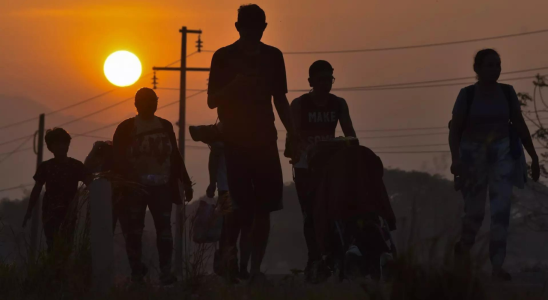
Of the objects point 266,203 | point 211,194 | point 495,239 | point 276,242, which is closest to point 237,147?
point 266,203

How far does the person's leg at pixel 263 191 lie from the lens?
816 centimetres

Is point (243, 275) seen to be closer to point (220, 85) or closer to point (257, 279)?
point (257, 279)

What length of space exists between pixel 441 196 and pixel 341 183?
12.5ft

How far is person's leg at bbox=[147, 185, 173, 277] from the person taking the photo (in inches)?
392

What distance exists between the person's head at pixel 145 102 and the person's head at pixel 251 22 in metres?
2.01

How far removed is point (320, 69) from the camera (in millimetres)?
9977

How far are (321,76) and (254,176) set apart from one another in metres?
2.09

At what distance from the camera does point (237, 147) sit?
8.17 meters

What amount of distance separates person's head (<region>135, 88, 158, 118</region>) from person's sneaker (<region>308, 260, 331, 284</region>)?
8.01 feet

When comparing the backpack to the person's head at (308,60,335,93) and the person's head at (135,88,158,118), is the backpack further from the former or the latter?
the person's head at (135,88,158,118)

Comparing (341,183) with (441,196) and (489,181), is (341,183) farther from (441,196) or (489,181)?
(441,196)

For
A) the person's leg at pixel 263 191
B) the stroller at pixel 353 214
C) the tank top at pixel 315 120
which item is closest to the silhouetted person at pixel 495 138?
the tank top at pixel 315 120

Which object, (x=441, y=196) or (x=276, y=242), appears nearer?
(x=441, y=196)

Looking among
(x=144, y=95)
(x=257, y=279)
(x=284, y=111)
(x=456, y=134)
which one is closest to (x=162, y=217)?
(x=144, y=95)
